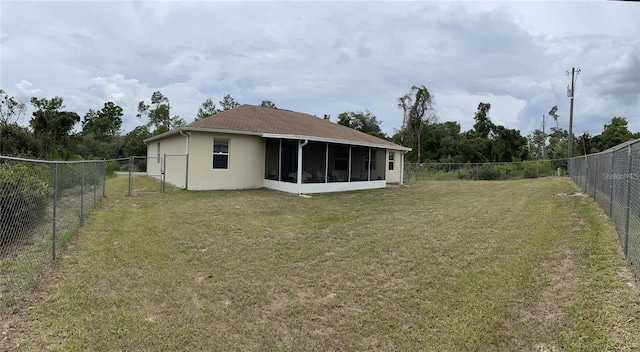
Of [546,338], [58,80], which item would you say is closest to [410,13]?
[546,338]

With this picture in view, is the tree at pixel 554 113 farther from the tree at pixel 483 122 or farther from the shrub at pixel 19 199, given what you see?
the shrub at pixel 19 199

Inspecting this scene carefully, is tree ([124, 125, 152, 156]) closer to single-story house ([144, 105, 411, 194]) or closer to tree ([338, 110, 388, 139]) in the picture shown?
single-story house ([144, 105, 411, 194])

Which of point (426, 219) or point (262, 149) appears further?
point (262, 149)

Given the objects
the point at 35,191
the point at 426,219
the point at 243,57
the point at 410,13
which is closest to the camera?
the point at 35,191

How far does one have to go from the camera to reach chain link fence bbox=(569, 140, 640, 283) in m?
4.43

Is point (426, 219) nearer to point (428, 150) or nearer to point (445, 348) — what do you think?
point (445, 348)

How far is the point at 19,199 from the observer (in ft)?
15.0

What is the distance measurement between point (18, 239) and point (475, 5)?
36.0ft

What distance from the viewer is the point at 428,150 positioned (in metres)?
39.1

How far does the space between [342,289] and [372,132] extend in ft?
131

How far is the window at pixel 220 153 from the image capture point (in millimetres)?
14086

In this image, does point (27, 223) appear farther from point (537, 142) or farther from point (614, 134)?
point (537, 142)

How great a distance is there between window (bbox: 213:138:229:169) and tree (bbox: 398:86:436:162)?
80.2 ft

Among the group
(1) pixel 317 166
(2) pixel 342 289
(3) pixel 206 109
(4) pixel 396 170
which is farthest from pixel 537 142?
(2) pixel 342 289
